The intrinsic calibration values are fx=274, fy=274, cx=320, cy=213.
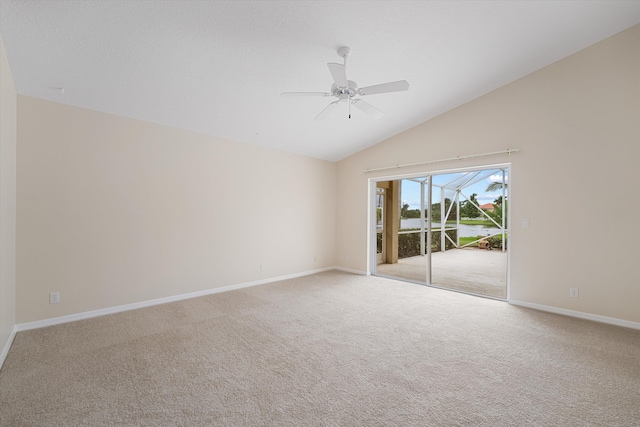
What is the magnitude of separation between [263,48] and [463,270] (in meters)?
5.70

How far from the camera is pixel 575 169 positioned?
353 cm

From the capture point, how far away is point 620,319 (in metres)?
3.24

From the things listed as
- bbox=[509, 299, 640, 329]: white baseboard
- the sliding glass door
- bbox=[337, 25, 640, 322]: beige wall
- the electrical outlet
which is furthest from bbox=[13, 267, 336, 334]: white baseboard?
bbox=[337, 25, 640, 322]: beige wall

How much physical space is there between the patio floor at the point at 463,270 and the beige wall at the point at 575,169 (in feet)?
3.07

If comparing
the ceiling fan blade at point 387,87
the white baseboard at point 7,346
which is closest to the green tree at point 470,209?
the ceiling fan blade at point 387,87

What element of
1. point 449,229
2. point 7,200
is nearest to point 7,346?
point 7,200

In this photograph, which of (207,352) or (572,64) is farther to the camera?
(572,64)

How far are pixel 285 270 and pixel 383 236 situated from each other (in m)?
2.76

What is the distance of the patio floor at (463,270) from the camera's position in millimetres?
4895

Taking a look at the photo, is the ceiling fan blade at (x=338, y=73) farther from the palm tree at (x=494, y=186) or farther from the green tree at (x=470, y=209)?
the green tree at (x=470, y=209)

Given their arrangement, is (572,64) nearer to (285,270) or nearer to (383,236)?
(383,236)

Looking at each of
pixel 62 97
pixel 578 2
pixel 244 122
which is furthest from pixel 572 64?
pixel 62 97

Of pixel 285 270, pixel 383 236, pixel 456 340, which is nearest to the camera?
pixel 456 340

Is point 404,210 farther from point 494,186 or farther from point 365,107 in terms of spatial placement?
point 365,107
